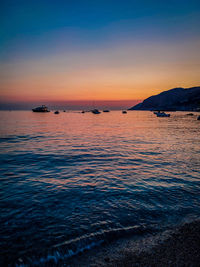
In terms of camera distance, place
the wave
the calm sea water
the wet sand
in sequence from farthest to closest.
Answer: the calm sea water → the wave → the wet sand

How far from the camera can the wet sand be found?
3.31m

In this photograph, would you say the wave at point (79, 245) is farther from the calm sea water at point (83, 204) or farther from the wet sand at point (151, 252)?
the wet sand at point (151, 252)

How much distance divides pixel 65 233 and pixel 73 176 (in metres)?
4.75

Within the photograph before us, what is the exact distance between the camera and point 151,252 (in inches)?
141

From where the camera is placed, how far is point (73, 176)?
357 inches

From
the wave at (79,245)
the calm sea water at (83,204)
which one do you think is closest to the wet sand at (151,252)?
the wave at (79,245)

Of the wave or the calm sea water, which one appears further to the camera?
the calm sea water

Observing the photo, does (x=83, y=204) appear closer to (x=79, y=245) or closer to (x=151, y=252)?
(x=79, y=245)

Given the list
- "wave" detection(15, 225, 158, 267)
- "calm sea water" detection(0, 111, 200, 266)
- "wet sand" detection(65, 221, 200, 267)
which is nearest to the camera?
"wet sand" detection(65, 221, 200, 267)

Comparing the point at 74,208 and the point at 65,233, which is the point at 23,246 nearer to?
the point at 65,233

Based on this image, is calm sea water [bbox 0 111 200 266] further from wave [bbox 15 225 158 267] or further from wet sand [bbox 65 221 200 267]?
wet sand [bbox 65 221 200 267]

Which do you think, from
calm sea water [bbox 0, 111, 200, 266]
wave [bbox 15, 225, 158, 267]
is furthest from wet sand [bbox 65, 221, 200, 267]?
calm sea water [bbox 0, 111, 200, 266]

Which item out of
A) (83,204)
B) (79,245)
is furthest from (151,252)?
(83,204)

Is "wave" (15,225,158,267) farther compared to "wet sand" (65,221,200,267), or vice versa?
"wave" (15,225,158,267)
